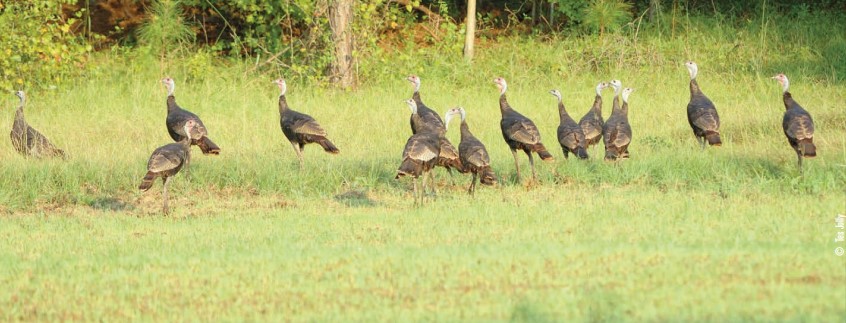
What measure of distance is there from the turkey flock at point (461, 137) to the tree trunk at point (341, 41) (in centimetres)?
464

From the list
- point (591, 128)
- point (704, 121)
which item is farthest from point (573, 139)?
point (704, 121)

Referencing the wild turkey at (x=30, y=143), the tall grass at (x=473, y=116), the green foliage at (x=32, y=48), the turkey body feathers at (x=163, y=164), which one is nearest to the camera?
the turkey body feathers at (x=163, y=164)

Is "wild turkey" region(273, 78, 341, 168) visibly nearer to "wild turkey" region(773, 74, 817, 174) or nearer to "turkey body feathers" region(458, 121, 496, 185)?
"turkey body feathers" region(458, 121, 496, 185)

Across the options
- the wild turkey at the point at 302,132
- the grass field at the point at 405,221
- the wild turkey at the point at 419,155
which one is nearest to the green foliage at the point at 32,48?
the grass field at the point at 405,221

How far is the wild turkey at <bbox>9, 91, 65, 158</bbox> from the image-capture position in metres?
14.7

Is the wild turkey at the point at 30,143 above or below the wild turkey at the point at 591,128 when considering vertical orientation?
→ below

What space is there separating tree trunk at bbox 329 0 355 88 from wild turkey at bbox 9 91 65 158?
6259mm

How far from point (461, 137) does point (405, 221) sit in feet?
7.21

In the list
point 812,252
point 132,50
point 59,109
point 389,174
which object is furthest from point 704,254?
point 132,50

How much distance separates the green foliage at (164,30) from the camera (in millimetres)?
22062

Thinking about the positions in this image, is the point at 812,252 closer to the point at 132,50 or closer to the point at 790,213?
the point at 790,213

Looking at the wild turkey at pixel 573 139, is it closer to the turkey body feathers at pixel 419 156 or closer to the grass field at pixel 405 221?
the grass field at pixel 405 221

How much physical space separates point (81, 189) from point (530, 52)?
428 inches

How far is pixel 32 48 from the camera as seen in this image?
1831 cm
